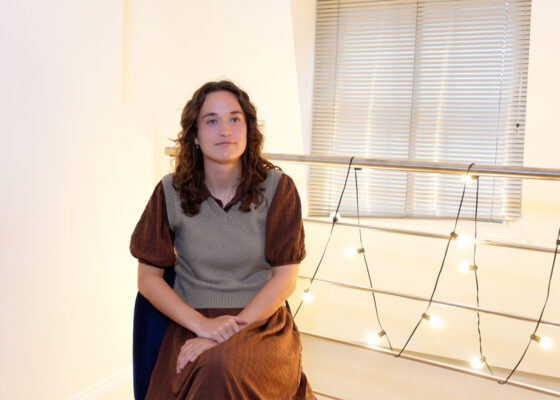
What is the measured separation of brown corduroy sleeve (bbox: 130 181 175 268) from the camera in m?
1.42

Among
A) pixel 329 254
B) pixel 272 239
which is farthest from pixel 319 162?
pixel 329 254

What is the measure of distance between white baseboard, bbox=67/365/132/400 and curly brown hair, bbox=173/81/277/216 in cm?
96

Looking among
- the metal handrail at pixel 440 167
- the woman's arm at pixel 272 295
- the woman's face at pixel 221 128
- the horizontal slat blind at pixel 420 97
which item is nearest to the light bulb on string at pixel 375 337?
the metal handrail at pixel 440 167

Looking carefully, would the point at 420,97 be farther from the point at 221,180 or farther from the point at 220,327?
the point at 220,327

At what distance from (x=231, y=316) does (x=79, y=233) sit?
0.81 metres

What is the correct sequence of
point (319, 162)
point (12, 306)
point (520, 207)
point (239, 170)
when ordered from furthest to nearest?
point (520, 207) → point (319, 162) → point (12, 306) → point (239, 170)

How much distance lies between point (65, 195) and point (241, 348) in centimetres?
91

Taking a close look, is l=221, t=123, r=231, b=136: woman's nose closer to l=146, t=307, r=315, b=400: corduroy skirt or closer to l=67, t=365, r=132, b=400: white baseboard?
l=146, t=307, r=315, b=400: corduroy skirt

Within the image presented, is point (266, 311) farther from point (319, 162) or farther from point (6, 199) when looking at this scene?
point (6, 199)

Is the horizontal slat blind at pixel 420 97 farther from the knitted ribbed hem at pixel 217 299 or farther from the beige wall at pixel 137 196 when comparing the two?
the knitted ribbed hem at pixel 217 299

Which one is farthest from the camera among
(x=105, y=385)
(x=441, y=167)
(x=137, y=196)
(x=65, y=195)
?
(x=137, y=196)

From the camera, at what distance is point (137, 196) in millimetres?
2260

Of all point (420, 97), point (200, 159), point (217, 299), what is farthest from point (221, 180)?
point (420, 97)

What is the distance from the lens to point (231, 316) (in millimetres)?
1374
